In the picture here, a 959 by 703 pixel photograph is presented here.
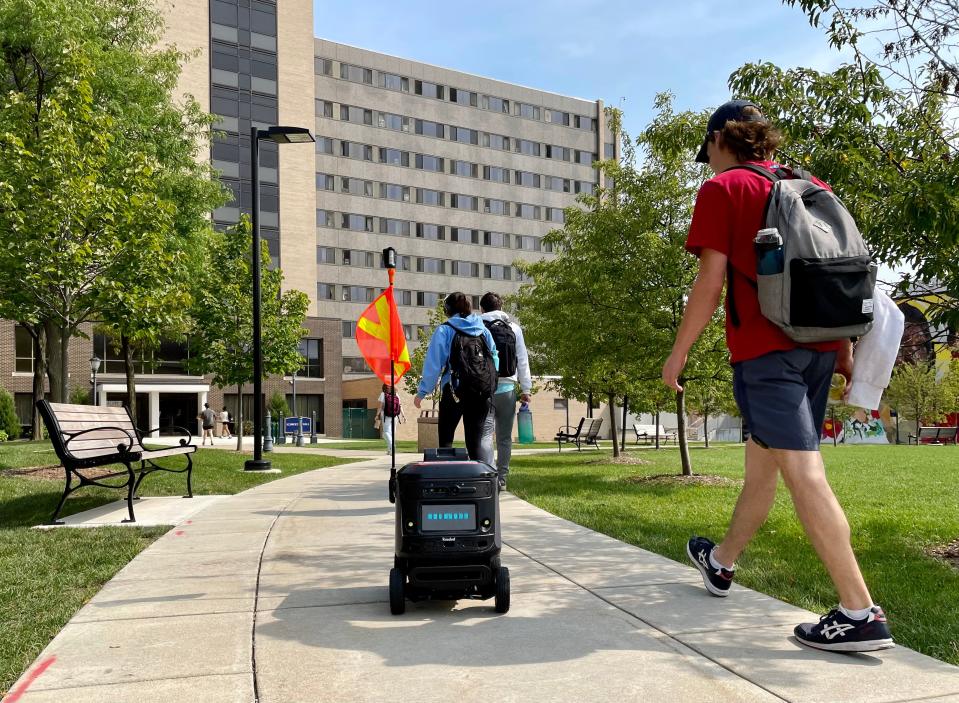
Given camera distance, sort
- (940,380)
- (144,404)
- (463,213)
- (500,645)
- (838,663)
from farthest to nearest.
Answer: (463,213) → (940,380) → (144,404) → (500,645) → (838,663)

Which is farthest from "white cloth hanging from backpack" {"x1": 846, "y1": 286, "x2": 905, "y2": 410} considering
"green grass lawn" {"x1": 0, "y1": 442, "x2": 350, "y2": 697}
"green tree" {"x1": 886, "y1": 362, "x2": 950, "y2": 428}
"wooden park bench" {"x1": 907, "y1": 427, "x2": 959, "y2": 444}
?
"green tree" {"x1": 886, "y1": 362, "x2": 950, "y2": 428}

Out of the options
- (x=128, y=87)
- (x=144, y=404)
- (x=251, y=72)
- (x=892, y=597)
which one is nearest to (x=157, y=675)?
(x=892, y=597)

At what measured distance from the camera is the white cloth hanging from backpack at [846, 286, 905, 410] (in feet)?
11.2

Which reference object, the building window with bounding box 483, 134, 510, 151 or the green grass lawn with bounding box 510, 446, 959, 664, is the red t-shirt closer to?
the green grass lawn with bounding box 510, 446, 959, 664

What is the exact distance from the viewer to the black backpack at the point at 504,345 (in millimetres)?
8398

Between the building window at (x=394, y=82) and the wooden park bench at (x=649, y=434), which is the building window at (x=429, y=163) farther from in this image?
the wooden park bench at (x=649, y=434)

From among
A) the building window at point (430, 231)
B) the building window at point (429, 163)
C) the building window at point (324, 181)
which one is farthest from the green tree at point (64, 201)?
the building window at point (429, 163)

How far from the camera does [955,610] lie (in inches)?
153

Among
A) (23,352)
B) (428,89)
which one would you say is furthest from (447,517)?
(428,89)

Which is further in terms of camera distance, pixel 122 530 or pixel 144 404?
pixel 144 404

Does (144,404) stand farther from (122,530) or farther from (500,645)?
(500,645)

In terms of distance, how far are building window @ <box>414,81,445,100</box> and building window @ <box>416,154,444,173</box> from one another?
16.8 ft

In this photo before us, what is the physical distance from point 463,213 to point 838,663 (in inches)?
2708

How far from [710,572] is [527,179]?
71468 mm
